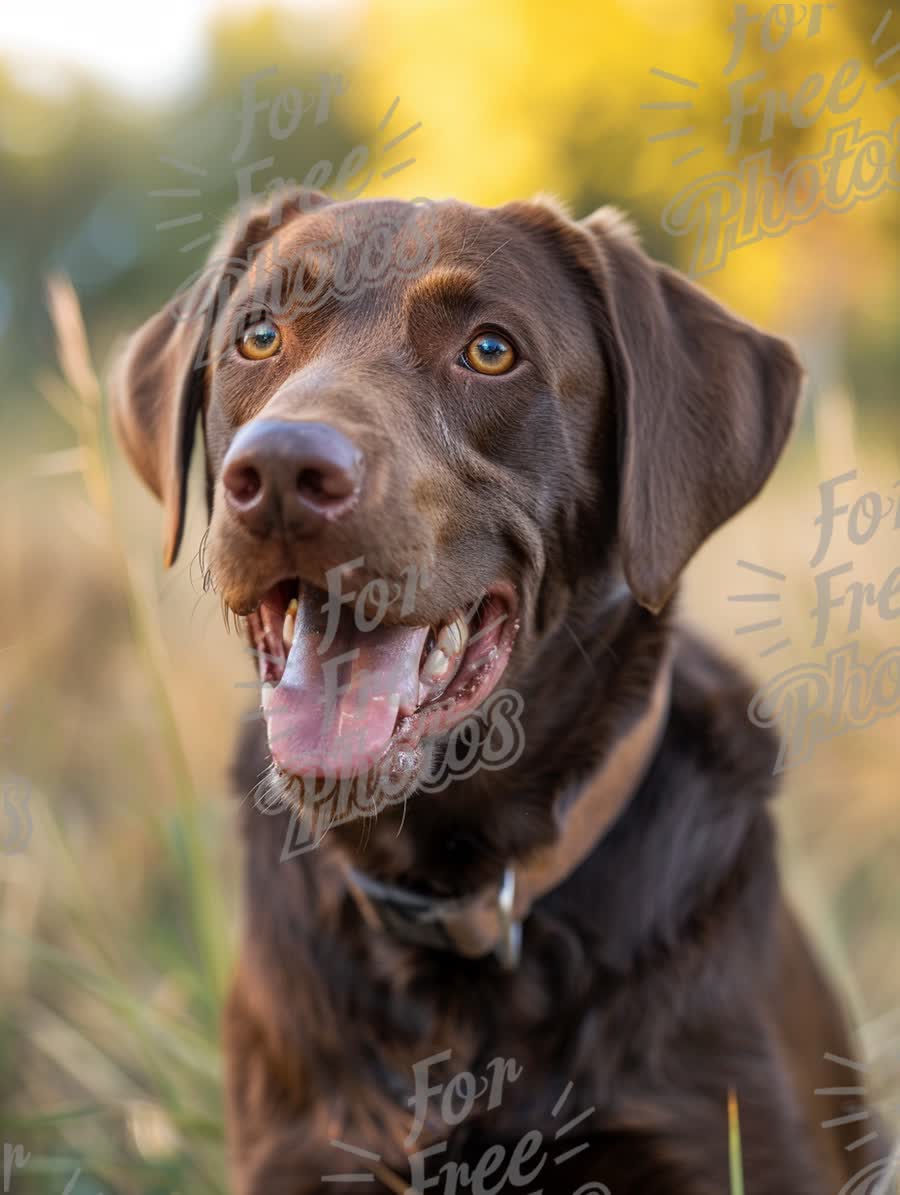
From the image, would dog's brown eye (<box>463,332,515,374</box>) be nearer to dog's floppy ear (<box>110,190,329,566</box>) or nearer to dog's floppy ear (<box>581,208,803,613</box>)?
dog's floppy ear (<box>581,208,803,613</box>)

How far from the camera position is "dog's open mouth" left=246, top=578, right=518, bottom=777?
6.13ft

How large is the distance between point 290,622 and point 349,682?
7.3 inches

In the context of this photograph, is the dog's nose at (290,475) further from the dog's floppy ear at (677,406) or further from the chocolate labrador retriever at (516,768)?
the dog's floppy ear at (677,406)

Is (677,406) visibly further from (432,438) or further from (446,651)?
(446,651)

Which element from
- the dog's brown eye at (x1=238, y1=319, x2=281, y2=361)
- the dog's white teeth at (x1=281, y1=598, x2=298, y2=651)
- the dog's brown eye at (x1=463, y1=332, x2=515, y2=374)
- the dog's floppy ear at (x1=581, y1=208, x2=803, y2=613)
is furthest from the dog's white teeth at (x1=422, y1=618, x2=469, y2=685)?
the dog's brown eye at (x1=238, y1=319, x2=281, y2=361)

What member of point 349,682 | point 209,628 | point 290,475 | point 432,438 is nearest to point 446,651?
point 349,682

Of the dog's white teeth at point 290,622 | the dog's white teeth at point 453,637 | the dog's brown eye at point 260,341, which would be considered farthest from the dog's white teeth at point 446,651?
the dog's brown eye at point 260,341

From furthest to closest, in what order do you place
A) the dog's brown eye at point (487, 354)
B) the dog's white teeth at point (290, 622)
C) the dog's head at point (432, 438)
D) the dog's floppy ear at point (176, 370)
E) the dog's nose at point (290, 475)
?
the dog's floppy ear at point (176, 370)
the dog's brown eye at point (487, 354)
the dog's white teeth at point (290, 622)
the dog's head at point (432, 438)
the dog's nose at point (290, 475)

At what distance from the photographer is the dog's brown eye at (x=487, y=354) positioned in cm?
213

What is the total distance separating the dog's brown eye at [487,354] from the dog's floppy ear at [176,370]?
586mm

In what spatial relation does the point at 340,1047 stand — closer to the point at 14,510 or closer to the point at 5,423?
the point at 14,510

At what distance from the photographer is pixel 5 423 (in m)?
8.95

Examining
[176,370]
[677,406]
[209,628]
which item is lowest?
[209,628]

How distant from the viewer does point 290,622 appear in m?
2.01
